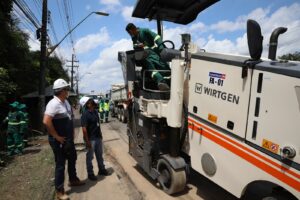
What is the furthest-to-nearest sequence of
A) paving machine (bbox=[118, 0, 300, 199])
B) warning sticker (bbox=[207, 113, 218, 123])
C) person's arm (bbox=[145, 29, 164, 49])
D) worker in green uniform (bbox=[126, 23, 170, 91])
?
person's arm (bbox=[145, 29, 164, 49])
worker in green uniform (bbox=[126, 23, 170, 91])
warning sticker (bbox=[207, 113, 218, 123])
paving machine (bbox=[118, 0, 300, 199])

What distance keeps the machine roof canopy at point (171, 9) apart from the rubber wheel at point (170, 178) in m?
3.23

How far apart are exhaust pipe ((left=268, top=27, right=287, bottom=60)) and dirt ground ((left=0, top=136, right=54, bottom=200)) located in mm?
4402

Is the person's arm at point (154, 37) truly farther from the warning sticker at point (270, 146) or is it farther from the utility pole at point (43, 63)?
the utility pole at point (43, 63)

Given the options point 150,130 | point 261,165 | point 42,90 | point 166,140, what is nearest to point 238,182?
point 261,165

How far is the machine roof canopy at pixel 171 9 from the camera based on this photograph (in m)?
5.78

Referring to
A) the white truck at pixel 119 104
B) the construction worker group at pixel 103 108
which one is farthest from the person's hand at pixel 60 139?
the white truck at pixel 119 104

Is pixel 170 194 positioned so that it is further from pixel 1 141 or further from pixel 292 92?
pixel 1 141

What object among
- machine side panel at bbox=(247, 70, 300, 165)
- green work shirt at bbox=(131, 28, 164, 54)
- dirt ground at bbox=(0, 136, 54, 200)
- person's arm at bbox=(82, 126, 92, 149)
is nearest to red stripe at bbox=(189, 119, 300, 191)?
machine side panel at bbox=(247, 70, 300, 165)

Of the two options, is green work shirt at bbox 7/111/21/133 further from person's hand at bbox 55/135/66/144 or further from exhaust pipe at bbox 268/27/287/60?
exhaust pipe at bbox 268/27/287/60

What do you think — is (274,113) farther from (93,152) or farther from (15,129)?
(15,129)

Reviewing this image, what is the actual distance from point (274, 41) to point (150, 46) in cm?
266

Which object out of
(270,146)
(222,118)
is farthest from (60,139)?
(270,146)

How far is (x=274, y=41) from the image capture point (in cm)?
377

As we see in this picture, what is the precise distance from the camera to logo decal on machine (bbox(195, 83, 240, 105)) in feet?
12.3
